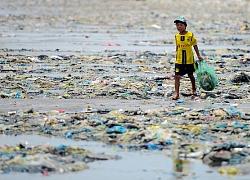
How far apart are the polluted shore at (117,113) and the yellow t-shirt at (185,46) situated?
0.60 meters

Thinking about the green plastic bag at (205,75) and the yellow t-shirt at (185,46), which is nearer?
the yellow t-shirt at (185,46)

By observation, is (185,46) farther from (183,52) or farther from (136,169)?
(136,169)

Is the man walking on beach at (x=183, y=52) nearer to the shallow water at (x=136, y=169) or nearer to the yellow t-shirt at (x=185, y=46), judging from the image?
the yellow t-shirt at (x=185, y=46)

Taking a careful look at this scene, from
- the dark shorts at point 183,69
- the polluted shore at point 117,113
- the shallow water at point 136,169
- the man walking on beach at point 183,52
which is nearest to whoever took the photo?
the shallow water at point 136,169

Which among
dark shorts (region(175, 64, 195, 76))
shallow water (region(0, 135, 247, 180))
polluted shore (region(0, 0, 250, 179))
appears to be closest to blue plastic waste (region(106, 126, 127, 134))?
polluted shore (region(0, 0, 250, 179))

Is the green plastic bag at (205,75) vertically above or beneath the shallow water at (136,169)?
above

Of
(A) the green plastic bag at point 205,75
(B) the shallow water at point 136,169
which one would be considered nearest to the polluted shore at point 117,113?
(B) the shallow water at point 136,169

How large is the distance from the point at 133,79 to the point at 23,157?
6.48 m

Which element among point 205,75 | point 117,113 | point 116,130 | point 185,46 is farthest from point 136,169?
point 205,75

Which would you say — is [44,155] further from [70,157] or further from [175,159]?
[175,159]

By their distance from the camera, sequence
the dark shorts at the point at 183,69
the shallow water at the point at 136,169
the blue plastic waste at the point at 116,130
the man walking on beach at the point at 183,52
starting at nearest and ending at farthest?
the shallow water at the point at 136,169
the blue plastic waste at the point at 116,130
the man walking on beach at the point at 183,52
the dark shorts at the point at 183,69

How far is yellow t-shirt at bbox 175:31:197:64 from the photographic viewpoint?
11.6 metres

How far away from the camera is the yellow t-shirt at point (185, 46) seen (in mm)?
11625

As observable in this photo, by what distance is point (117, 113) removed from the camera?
994 centimetres
